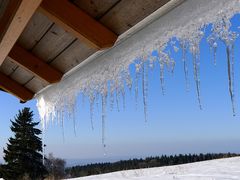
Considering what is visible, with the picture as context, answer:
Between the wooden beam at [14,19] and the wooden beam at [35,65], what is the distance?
365mm

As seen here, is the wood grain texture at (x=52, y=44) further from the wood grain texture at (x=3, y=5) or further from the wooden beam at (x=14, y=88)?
the wooden beam at (x=14, y=88)

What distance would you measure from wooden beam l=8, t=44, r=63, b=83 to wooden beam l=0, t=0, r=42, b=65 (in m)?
0.37

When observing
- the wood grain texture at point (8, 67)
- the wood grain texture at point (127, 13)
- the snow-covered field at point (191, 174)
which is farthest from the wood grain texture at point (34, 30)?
the snow-covered field at point (191, 174)

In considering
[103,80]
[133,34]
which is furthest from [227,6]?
[103,80]

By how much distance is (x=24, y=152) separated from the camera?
30922mm

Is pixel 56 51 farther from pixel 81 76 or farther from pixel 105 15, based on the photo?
pixel 105 15

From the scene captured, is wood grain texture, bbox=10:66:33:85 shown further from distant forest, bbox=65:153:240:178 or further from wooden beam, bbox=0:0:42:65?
distant forest, bbox=65:153:240:178

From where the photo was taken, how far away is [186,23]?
1608 mm

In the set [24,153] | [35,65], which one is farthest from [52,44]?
[24,153]

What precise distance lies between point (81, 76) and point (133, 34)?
2.06 feet

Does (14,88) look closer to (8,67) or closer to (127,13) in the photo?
(8,67)

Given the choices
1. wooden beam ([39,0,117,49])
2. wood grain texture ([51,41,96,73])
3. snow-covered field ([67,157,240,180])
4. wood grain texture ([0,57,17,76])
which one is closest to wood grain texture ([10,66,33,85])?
wood grain texture ([0,57,17,76])

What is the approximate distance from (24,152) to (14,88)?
2916 cm

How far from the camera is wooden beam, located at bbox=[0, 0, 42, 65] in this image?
5.57ft
